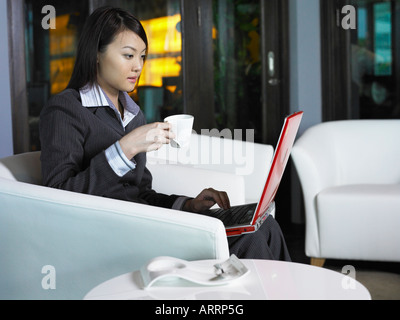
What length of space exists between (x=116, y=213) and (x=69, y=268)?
22 cm

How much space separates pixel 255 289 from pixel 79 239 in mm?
592

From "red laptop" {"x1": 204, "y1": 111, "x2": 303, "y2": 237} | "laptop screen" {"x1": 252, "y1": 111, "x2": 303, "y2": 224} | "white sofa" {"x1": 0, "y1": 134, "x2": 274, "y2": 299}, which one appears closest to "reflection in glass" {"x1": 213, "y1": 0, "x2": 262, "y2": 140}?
"red laptop" {"x1": 204, "y1": 111, "x2": 303, "y2": 237}

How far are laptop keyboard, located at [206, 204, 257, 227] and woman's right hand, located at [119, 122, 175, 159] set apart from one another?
338 mm

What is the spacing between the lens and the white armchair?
152cm

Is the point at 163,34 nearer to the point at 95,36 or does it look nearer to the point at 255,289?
the point at 95,36

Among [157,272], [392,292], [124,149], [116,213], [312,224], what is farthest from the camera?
[312,224]

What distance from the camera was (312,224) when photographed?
330cm

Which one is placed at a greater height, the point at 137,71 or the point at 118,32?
the point at 118,32

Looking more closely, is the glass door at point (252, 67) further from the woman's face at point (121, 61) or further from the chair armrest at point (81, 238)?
the chair armrest at point (81, 238)

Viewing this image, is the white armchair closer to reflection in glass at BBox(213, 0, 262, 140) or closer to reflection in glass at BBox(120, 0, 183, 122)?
reflection in glass at BBox(120, 0, 183, 122)

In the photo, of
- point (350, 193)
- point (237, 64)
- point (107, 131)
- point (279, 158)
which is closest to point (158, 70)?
point (237, 64)

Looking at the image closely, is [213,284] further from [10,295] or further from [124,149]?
[10,295]

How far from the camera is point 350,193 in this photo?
3221mm
